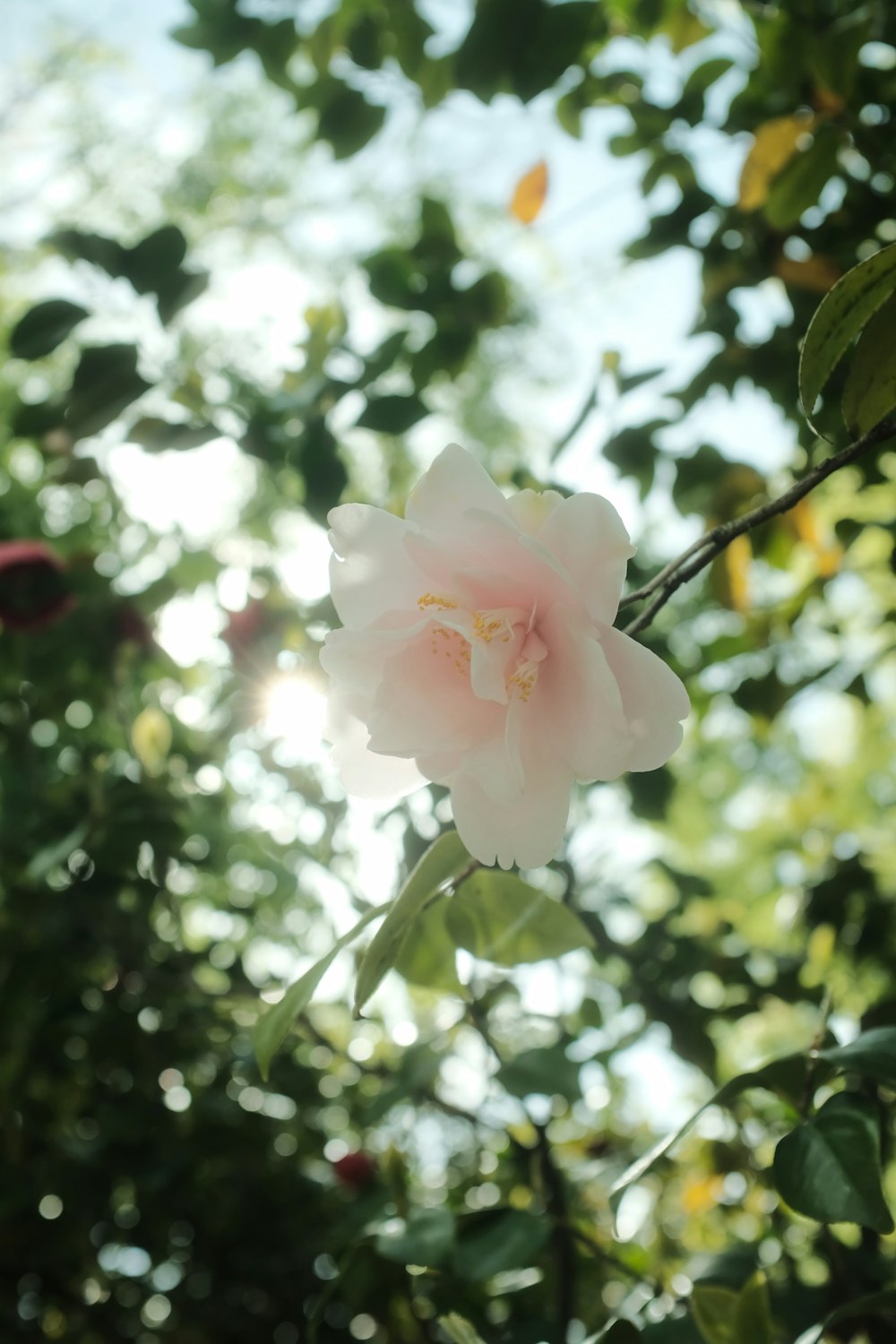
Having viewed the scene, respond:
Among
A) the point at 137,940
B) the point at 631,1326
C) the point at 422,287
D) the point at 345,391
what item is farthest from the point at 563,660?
the point at 137,940

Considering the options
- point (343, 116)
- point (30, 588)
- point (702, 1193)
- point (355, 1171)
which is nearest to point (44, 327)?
point (30, 588)

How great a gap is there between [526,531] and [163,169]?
19.5 feet

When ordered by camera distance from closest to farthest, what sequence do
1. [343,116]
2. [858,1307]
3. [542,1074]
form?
[858,1307] → [542,1074] → [343,116]

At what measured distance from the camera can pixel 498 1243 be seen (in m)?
0.83

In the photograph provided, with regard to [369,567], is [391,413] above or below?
below

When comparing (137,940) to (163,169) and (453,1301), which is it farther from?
(163,169)

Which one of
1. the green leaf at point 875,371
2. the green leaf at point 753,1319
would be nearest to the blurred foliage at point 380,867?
the green leaf at point 753,1319

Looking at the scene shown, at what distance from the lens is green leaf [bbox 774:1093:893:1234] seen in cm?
52

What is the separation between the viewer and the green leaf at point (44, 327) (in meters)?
1.12

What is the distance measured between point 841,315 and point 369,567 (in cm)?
30

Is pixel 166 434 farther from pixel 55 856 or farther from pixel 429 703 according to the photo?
pixel 429 703

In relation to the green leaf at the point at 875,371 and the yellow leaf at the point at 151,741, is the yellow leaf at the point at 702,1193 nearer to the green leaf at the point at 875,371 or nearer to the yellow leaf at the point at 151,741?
the yellow leaf at the point at 151,741

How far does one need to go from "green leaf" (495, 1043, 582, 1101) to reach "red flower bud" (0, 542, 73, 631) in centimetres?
88

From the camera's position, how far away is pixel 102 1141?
1455mm
